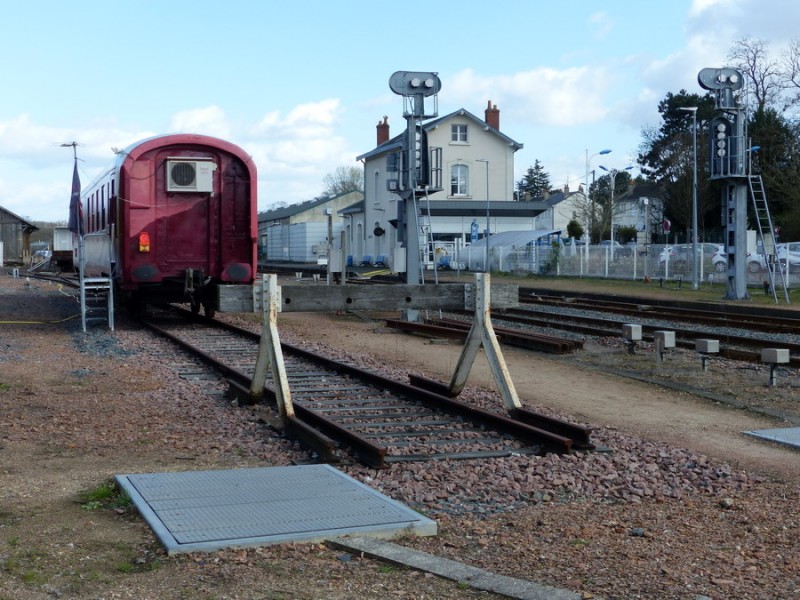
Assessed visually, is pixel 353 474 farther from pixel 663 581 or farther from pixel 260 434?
pixel 663 581

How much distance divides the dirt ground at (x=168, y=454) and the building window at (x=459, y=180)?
45.5 m

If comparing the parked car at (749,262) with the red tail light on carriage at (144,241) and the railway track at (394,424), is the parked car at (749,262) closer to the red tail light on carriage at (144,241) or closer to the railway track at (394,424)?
the red tail light on carriage at (144,241)

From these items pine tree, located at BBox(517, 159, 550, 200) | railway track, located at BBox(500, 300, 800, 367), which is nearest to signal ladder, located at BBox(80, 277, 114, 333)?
railway track, located at BBox(500, 300, 800, 367)

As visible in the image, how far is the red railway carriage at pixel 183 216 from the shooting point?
1733cm

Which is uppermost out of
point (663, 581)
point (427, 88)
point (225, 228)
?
point (427, 88)

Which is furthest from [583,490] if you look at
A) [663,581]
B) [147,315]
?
[147,315]

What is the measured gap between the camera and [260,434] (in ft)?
27.0

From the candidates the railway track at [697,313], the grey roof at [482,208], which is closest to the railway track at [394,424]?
the railway track at [697,313]

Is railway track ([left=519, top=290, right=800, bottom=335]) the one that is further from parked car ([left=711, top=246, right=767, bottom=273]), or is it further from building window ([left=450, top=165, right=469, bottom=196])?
building window ([left=450, top=165, right=469, bottom=196])

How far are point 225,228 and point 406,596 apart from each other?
14124 mm

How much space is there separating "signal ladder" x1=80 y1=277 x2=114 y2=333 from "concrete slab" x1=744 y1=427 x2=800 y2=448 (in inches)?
479

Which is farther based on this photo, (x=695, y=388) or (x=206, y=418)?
(x=695, y=388)

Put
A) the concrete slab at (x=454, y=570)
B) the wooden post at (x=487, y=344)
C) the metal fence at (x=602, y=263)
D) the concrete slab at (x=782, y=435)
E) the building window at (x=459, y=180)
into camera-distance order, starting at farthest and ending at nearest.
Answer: the building window at (x=459, y=180) < the metal fence at (x=602, y=263) < the wooden post at (x=487, y=344) < the concrete slab at (x=782, y=435) < the concrete slab at (x=454, y=570)

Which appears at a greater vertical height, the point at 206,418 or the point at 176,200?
the point at 176,200
